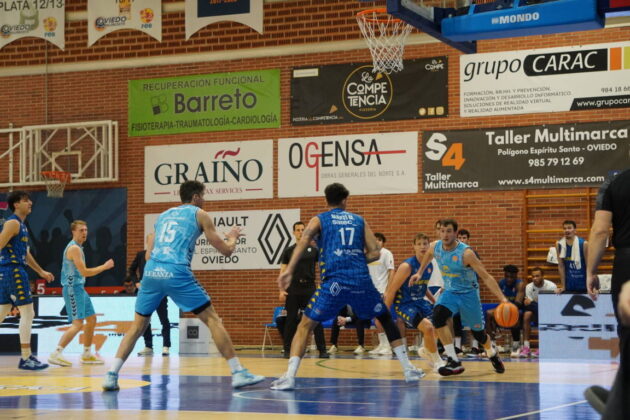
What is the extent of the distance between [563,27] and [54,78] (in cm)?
1329

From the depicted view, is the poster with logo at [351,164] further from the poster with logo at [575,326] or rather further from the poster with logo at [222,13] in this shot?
the poster with logo at [575,326]

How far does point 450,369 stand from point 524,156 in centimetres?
804

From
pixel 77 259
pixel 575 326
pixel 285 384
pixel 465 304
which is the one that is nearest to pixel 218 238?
pixel 285 384

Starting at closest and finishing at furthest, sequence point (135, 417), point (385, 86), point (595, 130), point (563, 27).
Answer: point (135, 417)
point (563, 27)
point (595, 130)
point (385, 86)

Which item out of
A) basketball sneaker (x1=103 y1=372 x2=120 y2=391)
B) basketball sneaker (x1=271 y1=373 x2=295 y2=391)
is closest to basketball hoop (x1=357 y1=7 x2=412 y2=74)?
basketball sneaker (x1=271 y1=373 x2=295 y2=391)

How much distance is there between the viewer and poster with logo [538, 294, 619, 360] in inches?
600

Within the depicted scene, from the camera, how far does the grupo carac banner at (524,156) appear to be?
1762cm

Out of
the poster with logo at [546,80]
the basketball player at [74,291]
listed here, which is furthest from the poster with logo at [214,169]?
the basketball player at [74,291]

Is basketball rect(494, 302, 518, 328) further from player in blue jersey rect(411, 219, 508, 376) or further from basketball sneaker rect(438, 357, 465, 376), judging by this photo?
basketball sneaker rect(438, 357, 465, 376)

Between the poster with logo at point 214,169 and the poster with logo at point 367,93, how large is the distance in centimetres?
119

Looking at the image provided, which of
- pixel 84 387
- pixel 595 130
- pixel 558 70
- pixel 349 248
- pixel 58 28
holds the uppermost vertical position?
pixel 58 28

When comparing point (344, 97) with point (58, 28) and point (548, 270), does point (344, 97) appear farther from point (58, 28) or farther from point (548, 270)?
point (58, 28)

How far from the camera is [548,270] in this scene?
58.3 feet

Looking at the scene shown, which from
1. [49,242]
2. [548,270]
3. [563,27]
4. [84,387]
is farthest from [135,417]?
[49,242]
